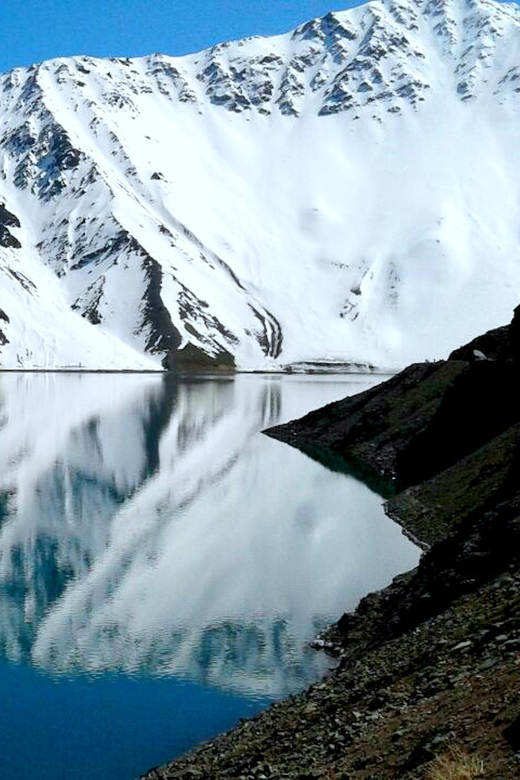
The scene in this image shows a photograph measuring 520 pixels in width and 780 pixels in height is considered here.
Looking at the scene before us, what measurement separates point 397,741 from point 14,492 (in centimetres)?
4323

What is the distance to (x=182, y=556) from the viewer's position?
40375 millimetres

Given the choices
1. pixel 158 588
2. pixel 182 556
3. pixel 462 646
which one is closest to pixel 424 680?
pixel 462 646

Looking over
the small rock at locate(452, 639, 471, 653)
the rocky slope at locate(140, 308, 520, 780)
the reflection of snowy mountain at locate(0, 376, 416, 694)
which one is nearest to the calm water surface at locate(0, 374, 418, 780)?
the reflection of snowy mountain at locate(0, 376, 416, 694)

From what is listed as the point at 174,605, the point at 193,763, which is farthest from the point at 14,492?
the point at 193,763

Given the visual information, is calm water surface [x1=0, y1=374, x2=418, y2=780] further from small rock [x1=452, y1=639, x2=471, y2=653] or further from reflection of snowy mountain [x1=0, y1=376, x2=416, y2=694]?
small rock [x1=452, y1=639, x2=471, y2=653]

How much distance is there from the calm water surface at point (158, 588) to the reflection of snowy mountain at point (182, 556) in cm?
11

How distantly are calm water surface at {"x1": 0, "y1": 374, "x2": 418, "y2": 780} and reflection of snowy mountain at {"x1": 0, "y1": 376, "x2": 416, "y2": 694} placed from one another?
109 mm

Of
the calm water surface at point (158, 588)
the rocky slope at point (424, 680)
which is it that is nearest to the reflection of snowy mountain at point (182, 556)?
the calm water surface at point (158, 588)

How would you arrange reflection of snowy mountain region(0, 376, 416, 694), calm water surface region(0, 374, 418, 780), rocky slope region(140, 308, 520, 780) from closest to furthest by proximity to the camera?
rocky slope region(140, 308, 520, 780) < calm water surface region(0, 374, 418, 780) < reflection of snowy mountain region(0, 376, 416, 694)

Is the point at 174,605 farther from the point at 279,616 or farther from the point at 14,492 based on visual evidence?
the point at 14,492

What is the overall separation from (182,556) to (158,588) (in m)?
5.16

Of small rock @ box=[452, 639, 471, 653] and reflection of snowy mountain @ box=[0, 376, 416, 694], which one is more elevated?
reflection of snowy mountain @ box=[0, 376, 416, 694]

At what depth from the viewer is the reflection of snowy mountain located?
93.1 ft

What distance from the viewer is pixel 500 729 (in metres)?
14.0
